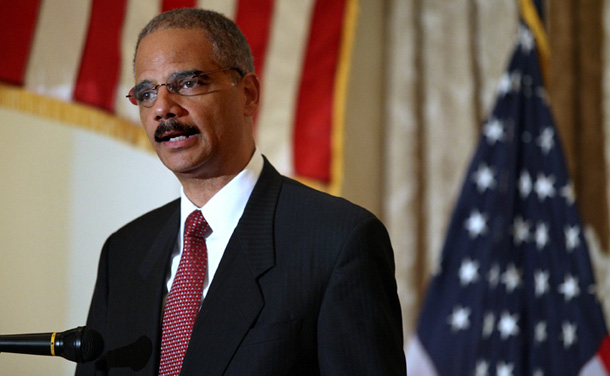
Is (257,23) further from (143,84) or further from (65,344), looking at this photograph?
(65,344)

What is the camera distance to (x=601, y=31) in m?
3.99

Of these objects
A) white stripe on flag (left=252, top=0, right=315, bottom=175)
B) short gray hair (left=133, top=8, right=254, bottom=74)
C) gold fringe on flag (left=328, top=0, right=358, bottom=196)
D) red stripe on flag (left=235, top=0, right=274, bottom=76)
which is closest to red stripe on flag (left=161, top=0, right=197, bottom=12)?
red stripe on flag (left=235, top=0, right=274, bottom=76)

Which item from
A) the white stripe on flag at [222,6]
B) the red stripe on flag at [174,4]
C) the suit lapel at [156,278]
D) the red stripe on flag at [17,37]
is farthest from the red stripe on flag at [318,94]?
the suit lapel at [156,278]

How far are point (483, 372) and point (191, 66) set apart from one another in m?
2.85

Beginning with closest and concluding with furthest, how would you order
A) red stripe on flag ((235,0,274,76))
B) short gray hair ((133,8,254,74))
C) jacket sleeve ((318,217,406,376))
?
jacket sleeve ((318,217,406,376)) → short gray hair ((133,8,254,74)) → red stripe on flag ((235,0,274,76))

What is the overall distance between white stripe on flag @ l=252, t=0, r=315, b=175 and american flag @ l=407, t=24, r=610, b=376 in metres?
1.03

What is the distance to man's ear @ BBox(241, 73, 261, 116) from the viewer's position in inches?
63.7

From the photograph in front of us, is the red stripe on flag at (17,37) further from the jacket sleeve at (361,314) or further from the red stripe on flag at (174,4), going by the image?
the jacket sleeve at (361,314)

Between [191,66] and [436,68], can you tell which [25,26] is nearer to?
[191,66]

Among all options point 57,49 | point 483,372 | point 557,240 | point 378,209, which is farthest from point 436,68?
point 57,49

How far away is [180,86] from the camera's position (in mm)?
1495

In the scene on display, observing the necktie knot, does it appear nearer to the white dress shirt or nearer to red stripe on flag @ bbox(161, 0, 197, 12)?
the white dress shirt

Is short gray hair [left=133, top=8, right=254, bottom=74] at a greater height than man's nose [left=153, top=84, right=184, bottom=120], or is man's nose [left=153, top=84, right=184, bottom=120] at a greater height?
short gray hair [left=133, top=8, right=254, bottom=74]

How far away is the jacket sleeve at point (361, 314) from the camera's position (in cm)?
131
